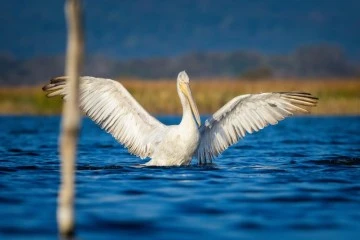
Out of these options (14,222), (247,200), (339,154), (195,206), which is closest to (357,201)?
(247,200)

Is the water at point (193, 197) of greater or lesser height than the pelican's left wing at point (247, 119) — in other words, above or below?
below

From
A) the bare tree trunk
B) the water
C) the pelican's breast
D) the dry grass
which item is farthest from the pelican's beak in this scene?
the dry grass

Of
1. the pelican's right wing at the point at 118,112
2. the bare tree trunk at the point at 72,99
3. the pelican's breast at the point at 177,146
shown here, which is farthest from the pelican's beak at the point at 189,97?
the bare tree trunk at the point at 72,99

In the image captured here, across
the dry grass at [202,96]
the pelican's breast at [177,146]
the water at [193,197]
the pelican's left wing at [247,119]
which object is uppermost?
the dry grass at [202,96]

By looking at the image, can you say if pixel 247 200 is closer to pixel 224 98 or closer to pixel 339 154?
pixel 339 154

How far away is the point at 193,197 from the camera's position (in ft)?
28.1

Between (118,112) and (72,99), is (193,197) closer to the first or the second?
(72,99)

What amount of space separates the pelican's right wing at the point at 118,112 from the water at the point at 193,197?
54cm

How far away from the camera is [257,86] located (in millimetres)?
33000

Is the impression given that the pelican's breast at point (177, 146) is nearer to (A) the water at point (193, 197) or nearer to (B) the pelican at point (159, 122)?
(B) the pelican at point (159, 122)

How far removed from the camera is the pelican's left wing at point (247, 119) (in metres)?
12.2

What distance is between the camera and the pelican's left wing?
12.2 metres

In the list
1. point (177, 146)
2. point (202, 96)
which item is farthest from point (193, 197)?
point (202, 96)

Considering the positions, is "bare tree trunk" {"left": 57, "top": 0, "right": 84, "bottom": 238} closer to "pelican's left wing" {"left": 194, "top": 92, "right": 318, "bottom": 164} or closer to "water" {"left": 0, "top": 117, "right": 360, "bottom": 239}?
"water" {"left": 0, "top": 117, "right": 360, "bottom": 239}
